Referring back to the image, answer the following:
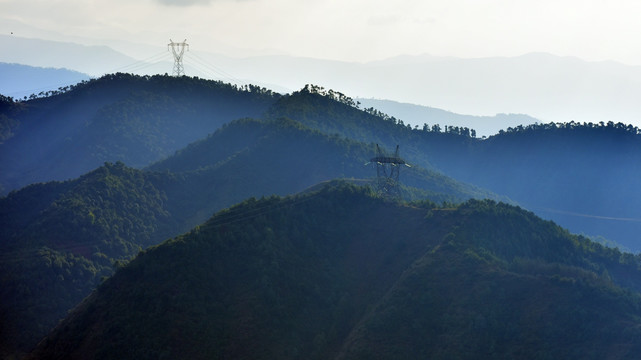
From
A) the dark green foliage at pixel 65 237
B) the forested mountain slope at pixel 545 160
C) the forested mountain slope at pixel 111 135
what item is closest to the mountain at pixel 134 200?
the dark green foliage at pixel 65 237

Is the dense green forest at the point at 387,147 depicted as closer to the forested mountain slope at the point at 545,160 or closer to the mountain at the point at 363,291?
the forested mountain slope at the point at 545,160

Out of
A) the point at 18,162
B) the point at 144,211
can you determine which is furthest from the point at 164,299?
the point at 18,162

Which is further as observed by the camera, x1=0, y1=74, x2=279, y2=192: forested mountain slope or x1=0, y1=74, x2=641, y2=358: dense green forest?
x1=0, y1=74, x2=279, y2=192: forested mountain slope

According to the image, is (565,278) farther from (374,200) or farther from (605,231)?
(605,231)

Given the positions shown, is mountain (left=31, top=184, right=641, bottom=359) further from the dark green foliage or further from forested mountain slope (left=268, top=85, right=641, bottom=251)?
forested mountain slope (left=268, top=85, right=641, bottom=251)

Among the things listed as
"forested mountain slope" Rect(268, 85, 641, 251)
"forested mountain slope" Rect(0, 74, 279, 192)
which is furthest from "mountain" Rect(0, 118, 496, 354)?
"forested mountain slope" Rect(0, 74, 279, 192)

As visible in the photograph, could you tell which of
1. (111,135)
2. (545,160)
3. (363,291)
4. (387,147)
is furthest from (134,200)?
(545,160)
